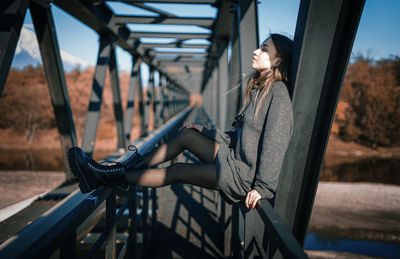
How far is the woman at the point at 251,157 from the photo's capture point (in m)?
1.26

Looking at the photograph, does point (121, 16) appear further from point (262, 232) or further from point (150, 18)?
point (262, 232)

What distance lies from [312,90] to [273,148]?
44 cm

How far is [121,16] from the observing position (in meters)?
4.08

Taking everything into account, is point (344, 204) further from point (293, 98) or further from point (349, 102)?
point (293, 98)

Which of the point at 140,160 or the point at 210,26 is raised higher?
the point at 210,26

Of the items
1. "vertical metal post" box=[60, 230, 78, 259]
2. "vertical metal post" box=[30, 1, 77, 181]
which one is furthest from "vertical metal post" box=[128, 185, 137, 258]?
"vertical metal post" box=[30, 1, 77, 181]

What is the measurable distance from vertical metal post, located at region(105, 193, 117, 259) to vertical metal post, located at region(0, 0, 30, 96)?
3.84ft

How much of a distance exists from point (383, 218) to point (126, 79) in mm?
21215

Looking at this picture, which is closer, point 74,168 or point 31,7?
point 74,168

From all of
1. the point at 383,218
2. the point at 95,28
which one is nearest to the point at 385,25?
the point at 95,28

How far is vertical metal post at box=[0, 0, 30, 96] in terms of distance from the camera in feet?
5.69

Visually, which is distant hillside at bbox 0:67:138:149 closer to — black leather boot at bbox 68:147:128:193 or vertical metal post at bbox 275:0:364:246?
black leather boot at bbox 68:147:128:193

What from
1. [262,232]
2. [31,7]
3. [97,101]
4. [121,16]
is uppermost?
[121,16]

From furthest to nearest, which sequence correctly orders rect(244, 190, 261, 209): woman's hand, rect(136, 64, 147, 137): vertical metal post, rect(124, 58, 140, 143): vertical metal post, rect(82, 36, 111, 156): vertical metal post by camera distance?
rect(136, 64, 147, 137): vertical metal post < rect(124, 58, 140, 143): vertical metal post < rect(82, 36, 111, 156): vertical metal post < rect(244, 190, 261, 209): woman's hand
